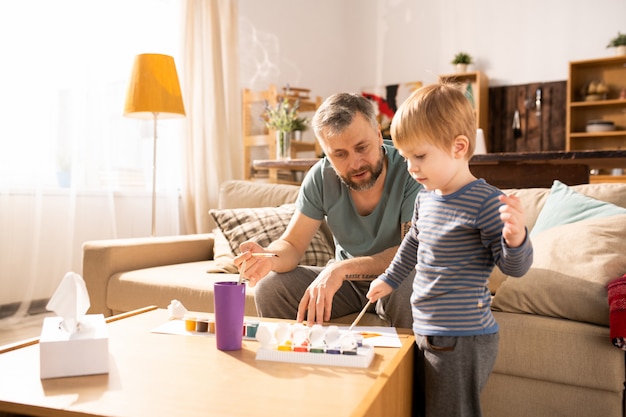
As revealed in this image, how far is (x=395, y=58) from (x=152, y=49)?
10.6 feet

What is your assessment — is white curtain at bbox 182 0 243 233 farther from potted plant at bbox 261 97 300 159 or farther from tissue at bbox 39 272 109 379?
tissue at bbox 39 272 109 379

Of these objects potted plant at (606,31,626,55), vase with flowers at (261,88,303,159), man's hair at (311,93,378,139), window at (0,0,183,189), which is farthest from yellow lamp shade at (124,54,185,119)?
potted plant at (606,31,626,55)

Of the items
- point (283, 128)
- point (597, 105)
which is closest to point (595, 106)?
point (597, 105)

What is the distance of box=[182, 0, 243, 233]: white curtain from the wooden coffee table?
2939mm

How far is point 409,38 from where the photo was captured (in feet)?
20.9

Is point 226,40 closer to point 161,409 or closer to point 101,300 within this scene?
point 101,300

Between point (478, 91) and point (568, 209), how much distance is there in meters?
4.04

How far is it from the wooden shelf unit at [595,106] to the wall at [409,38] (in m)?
0.13

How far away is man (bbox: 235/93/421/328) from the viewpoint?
5.37 feet

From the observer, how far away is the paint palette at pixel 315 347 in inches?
43.6

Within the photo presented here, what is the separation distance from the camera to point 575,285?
1.64 metres

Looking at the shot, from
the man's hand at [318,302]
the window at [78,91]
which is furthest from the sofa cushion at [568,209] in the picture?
the window at [78,91]

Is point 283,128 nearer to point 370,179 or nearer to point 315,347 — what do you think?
point 370,179

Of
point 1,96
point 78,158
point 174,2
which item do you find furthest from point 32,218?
point 174,2
